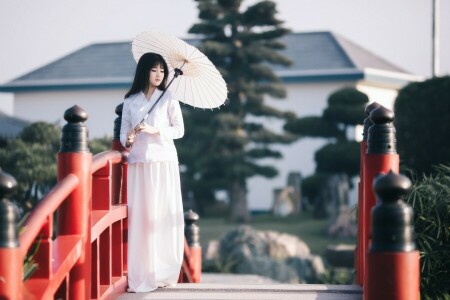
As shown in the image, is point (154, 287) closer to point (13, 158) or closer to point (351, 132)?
point (13, 158)

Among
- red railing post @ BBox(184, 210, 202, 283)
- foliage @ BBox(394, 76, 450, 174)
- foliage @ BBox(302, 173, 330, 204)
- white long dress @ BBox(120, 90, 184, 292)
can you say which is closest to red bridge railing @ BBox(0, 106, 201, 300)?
white long dress @ BBox(120, 90, 184, 292)

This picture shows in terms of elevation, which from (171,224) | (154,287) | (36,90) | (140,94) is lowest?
(154,287)

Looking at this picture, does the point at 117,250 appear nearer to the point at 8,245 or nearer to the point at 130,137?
the point at 130,137

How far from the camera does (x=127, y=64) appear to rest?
3053cm

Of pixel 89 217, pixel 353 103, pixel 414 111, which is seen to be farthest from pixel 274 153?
pixel 89 217

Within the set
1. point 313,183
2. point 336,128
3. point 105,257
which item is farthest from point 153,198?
point 313,183

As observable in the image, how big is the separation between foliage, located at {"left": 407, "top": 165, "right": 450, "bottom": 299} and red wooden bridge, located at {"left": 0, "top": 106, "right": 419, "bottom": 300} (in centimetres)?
74

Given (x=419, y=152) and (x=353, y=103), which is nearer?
(x=419, y=152)

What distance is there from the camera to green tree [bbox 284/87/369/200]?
2036 cm

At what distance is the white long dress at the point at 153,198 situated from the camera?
600 cm

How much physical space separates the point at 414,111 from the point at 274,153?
8613mm

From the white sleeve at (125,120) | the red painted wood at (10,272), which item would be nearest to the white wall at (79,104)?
the white sleeve at (125,120)

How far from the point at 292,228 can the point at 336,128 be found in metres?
2.63

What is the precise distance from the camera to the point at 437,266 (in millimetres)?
6957
